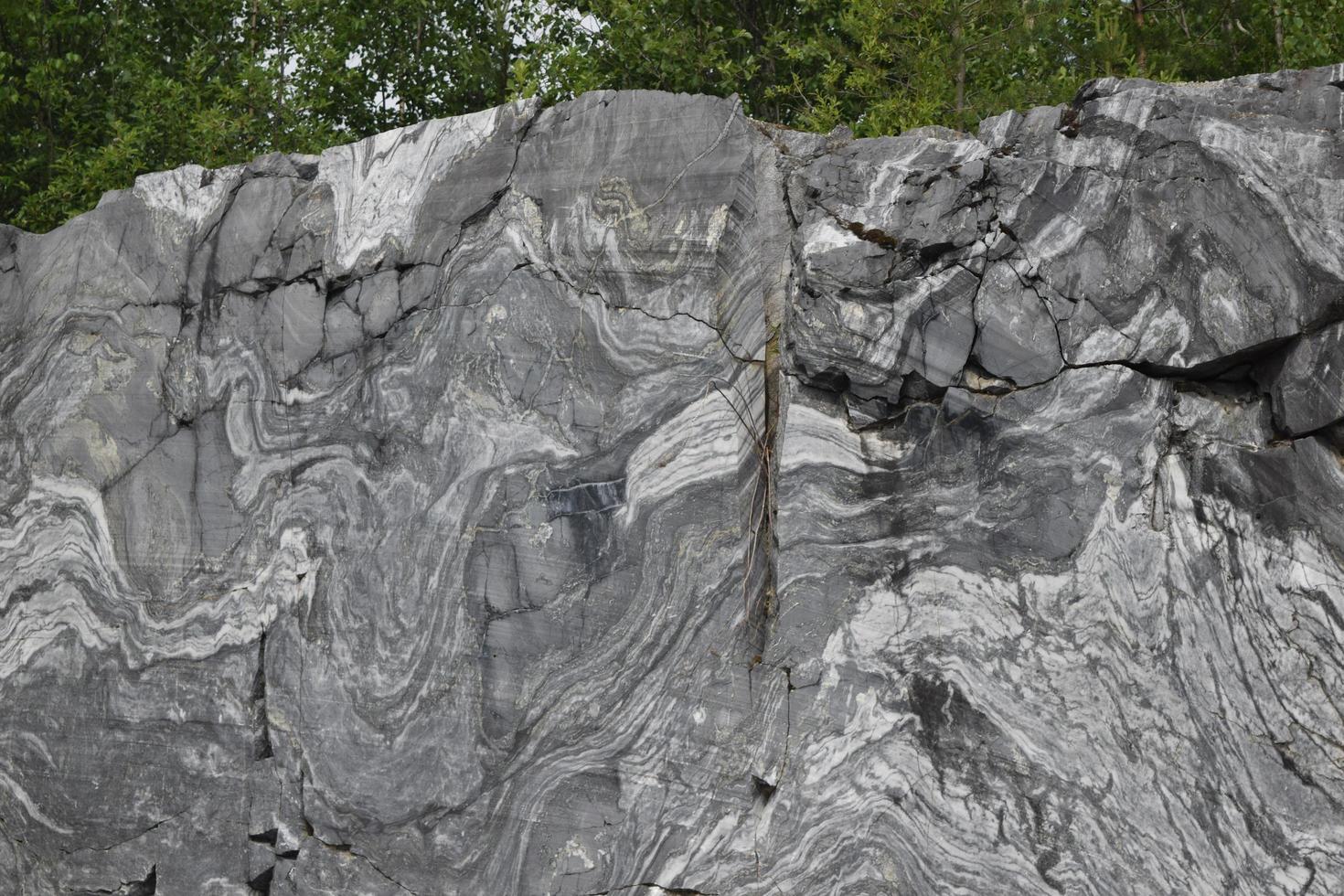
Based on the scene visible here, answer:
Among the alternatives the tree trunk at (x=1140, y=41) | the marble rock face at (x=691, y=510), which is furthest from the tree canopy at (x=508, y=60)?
the marble rock face at (x=691, y=510)

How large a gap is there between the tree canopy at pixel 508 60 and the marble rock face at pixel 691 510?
1700 millimetres

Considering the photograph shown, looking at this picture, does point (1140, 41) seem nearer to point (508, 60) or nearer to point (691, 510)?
point (691, 510)

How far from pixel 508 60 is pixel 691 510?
456cm

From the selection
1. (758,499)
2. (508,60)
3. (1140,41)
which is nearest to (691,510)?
(758,499)

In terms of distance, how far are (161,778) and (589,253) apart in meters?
1.80

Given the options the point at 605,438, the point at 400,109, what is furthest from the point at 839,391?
the point at 400,109

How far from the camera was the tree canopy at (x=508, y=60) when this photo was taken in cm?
469

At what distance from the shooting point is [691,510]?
116 inches

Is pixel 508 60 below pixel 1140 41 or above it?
above

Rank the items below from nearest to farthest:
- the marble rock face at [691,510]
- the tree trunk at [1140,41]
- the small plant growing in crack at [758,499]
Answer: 1. the marble rock face at [691,510]
2. the small plant growing in crack at [758,499]
3. the tree trunk at [1140,41]

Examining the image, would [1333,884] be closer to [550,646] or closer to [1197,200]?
[1197,200]

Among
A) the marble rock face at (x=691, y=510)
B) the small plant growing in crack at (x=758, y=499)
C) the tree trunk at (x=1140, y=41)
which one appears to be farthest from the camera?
the tree trunk at (x=1140, y=41)

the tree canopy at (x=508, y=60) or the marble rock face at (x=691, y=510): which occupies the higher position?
the tree canopy at (x=508, y=60)

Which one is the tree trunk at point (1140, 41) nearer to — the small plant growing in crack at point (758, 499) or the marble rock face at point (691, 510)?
the marble rock face at point (691, 510)
